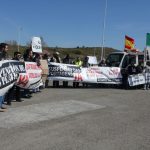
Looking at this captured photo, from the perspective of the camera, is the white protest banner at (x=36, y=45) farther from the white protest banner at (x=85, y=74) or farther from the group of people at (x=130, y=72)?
the group of people at (x=130, y=72)

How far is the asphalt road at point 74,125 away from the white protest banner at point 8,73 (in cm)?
67

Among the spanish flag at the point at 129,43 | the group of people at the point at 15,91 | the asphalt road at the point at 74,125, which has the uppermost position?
the spanish flag at the point at 129,43

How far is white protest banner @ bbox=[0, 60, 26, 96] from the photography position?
11.7 m

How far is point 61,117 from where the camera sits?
1083 cm

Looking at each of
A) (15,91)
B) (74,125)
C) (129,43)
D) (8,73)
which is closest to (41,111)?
(8,73)

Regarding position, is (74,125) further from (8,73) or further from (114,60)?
(114,60)

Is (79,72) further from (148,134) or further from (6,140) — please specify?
(6,140)

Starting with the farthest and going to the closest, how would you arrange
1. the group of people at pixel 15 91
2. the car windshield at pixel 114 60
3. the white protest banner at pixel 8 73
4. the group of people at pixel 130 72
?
1. the car windshield at pixel 114 60
2. the group of people at pixel 130 72
3. the group of people at pixel 15 91
4. the white protest banner at pixel 8 73

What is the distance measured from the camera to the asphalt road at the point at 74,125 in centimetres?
782

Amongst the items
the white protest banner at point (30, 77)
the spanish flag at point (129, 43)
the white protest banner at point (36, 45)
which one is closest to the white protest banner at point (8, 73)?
the white protest banner at point (30, 77)

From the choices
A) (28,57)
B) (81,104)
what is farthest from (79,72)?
(81,104)

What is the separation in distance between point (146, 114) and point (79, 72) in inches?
333

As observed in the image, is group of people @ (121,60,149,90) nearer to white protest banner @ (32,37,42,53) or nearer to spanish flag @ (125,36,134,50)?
spanish flag @ (125,36,134,50)

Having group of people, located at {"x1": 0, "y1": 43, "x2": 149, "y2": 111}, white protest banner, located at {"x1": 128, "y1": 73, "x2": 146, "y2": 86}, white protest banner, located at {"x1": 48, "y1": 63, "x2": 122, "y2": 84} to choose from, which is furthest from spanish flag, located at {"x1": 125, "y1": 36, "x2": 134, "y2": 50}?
white protest banner, located at {"x1": 48, "y1": 63, "x2": 122, "y2": 84}
